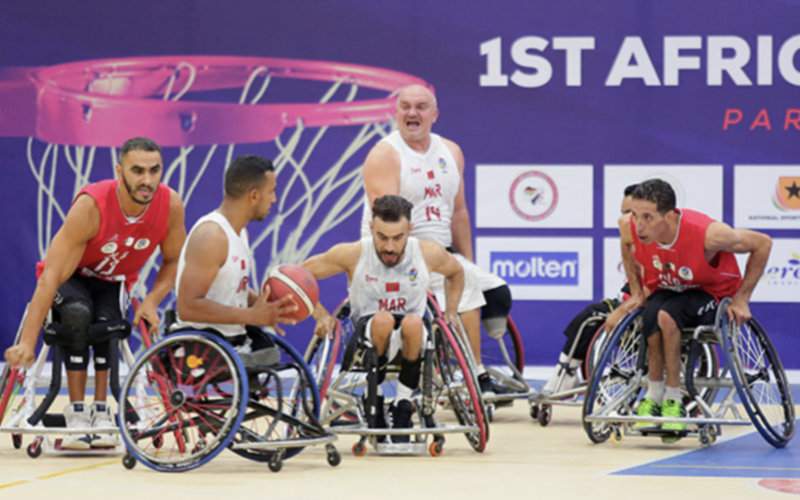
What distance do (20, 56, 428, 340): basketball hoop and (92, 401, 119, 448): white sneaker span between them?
360cm

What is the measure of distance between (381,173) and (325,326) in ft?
→ 4.35

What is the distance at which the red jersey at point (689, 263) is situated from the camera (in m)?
5.43

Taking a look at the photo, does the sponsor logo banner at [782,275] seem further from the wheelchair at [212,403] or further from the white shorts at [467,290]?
the wheelchair at [212,403]

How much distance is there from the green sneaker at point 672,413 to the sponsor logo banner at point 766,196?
10.6 ft

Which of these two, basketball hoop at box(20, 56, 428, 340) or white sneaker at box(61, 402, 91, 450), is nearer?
white sneaker at box(61, 402, 91, 450)

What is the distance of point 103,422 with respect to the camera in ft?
17.1

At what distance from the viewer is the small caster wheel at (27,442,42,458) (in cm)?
515

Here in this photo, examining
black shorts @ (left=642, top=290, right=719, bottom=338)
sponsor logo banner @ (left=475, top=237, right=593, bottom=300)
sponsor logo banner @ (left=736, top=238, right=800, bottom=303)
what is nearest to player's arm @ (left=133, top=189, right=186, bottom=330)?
black shorts @ (left=642, top=290, right=719, bottom=338)

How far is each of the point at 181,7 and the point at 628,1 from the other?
10.1 ft

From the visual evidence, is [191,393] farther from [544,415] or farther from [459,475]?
[544,415]

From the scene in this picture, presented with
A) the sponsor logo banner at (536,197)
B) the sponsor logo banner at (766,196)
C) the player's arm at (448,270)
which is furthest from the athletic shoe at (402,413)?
the sponsor logo banner at (766,196)

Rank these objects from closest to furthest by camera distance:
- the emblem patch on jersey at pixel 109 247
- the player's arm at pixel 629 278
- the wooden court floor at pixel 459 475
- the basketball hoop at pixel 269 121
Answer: the wooden court floor at pixel 459 475 < the emblem patch on jersey at pixel 109 247 < the player's arm at pixel 629 278 < the basketball hoop at pixel 269 121

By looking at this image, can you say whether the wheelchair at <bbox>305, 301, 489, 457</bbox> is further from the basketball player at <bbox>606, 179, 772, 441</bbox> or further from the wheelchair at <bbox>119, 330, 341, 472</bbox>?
the basketball player at <bbox>606, 179, 772, 441</bbox>

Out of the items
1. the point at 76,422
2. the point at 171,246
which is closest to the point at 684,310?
the point at 171,246
